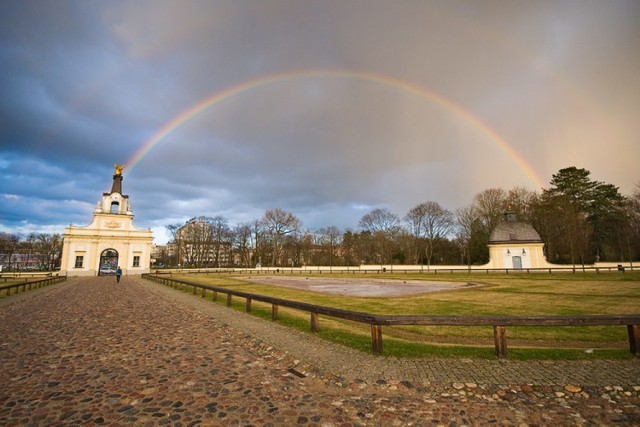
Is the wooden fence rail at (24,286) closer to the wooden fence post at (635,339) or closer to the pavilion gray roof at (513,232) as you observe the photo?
the wooden fence post at (635,339)

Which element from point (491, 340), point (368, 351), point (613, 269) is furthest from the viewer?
point (613, 269)

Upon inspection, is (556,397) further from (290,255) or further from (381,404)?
(290,255)

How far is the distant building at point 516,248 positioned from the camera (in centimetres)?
5356

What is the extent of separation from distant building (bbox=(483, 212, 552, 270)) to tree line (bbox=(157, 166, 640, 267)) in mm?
4596

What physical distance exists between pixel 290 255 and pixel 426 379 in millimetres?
79302

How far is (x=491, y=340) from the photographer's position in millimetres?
8695

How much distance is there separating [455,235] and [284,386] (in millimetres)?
74319

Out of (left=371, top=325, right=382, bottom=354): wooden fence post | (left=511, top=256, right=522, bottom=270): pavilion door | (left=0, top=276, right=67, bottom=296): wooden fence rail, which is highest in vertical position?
(left=511, top=256, right=522, bottom=270): pavilion door

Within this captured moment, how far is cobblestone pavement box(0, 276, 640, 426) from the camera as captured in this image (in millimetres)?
A: 4230

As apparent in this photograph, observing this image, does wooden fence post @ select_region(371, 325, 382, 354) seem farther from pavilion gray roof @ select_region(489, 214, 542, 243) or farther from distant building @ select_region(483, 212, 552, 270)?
pavilion gray roof @ select_region(489, 214, 542, 243)

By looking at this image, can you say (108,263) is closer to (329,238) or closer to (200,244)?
(200,244)

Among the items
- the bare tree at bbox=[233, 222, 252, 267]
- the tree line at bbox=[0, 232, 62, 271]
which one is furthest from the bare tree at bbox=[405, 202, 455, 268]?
the tree line at bbox=[0, 232, 62, 271]

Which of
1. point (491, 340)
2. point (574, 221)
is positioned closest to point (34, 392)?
point (491, 340)

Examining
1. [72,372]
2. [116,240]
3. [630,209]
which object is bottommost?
[72,372]
